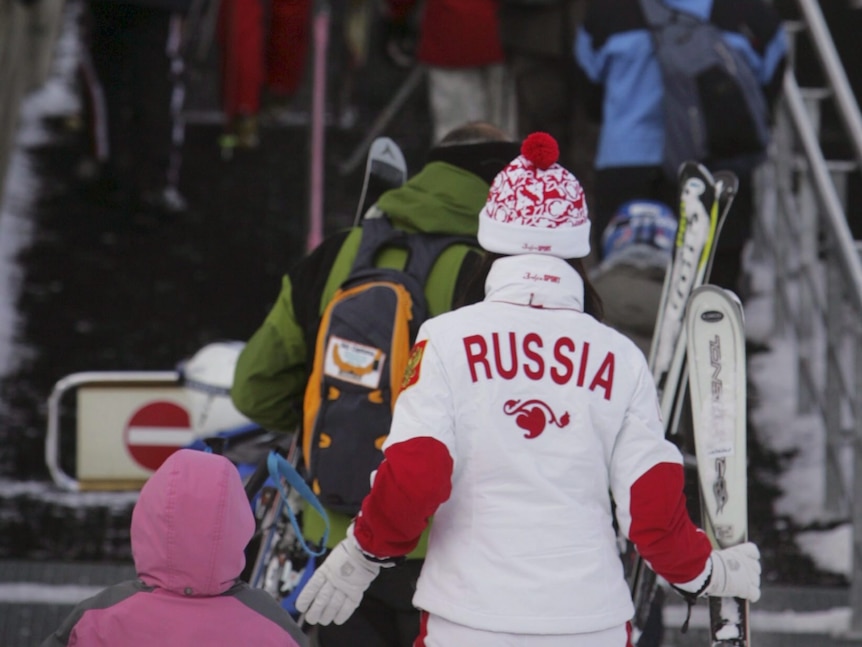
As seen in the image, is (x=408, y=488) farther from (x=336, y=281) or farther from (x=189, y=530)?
(x=336, y=281)

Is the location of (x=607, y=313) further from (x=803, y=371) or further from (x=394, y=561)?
(x=803, y=371)

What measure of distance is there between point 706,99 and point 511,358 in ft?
9.51

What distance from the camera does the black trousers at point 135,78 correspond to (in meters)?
8.08

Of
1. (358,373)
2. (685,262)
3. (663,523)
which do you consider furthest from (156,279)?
(663,523)

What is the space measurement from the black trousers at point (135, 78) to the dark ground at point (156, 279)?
42cm

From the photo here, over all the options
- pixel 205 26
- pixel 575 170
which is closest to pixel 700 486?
pixel 575 170

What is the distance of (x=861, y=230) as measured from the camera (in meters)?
7.93

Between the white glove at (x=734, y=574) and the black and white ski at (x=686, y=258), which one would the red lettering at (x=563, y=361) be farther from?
the black and white ski at (x=686, y=258)

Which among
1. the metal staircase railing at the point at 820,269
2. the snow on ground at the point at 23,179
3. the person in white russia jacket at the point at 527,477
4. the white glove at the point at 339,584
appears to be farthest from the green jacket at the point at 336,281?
the snow on ground at the point at 23,179

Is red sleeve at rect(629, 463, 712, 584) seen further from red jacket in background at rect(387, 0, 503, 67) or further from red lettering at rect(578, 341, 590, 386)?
red jacket in background at rect(387, 0, 503, 67)

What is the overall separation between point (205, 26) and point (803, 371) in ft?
17.6

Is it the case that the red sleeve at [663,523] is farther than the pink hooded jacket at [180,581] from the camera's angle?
Yes

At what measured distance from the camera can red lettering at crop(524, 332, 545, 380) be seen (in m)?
3.25

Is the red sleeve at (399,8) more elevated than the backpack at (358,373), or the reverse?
the red sleeve at (399,8)
